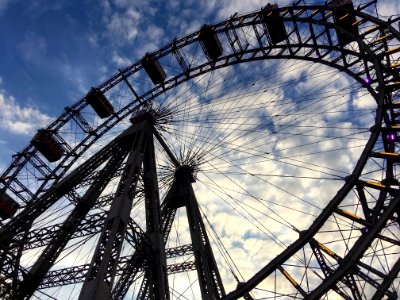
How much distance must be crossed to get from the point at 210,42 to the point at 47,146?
12.8 meters

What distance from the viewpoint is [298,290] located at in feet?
42.1

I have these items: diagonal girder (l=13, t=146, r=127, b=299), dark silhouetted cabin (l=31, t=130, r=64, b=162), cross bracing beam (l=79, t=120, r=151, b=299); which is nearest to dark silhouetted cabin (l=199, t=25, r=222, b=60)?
diagonal girder (l=13, t=146, r=127, b=299)

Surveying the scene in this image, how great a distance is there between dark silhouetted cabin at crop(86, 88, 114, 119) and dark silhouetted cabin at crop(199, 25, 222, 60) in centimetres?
759

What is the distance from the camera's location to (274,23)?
2323 centimetres

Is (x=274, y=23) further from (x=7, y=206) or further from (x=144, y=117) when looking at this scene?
(x=7, y=206)

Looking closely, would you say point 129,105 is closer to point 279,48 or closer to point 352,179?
point 279,48

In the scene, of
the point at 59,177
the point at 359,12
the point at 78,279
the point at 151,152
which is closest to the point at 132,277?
the point at 78,279

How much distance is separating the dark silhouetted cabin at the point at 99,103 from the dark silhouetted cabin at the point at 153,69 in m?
3.52

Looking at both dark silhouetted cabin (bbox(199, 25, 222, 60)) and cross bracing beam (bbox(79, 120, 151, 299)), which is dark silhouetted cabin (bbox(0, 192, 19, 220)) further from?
dark silhouetted cabin (bbox(199, 25, 222, 60))

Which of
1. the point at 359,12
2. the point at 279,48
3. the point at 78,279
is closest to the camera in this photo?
the point at 78,279

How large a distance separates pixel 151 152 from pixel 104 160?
2557 millimetres

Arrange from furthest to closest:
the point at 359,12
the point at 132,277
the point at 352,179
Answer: the point at 359,12
the point at 132,277
the point at 352,179

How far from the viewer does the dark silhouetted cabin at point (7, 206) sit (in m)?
23.9

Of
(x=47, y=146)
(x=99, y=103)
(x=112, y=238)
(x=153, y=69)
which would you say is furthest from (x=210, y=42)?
(x=112, y=238)
